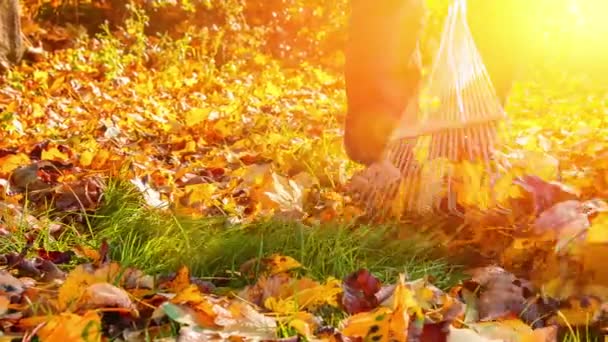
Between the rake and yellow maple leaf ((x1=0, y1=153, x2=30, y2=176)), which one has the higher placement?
the rake

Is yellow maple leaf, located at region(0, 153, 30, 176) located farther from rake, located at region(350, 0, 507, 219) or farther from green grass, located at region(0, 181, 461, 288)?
rake, located at region(350, 0, 507, 219)

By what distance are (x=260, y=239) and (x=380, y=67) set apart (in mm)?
581

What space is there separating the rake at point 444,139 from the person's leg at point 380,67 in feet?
0.13

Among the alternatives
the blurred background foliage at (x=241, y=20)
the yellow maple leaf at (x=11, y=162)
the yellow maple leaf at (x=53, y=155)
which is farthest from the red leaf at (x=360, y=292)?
the blurred background foliage at (x=241, y=20)

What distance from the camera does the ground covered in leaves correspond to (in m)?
1.41

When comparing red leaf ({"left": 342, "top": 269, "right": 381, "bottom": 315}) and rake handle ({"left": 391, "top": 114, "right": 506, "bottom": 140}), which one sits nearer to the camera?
red leaf ({"left": 342, "top": 269, "right": 381, "bottom": 315})

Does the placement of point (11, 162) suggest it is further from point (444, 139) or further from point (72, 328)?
point (72, 328)

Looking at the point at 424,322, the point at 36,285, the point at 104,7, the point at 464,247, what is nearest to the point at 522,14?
the point at 464,247

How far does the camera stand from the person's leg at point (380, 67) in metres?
2.23

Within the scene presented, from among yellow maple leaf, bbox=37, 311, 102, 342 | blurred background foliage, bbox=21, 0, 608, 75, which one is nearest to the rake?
yellow maple leaf, bbox=37, 311, 102, 342

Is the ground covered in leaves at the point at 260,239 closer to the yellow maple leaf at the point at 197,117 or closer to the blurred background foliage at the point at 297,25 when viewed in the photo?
the yellow maple leaf at the point at 197,117

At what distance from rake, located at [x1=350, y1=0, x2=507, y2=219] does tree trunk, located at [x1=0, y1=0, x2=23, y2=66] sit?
295 centimetres

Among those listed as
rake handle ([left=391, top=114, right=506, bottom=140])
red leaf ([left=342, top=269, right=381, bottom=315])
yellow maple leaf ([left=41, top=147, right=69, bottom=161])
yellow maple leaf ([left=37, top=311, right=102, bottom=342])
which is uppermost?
rake handle ([left=391, top=114, right=506, bottom=140])

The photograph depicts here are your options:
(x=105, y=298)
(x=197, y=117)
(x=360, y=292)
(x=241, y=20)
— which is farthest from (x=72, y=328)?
(x=241, y=20)
